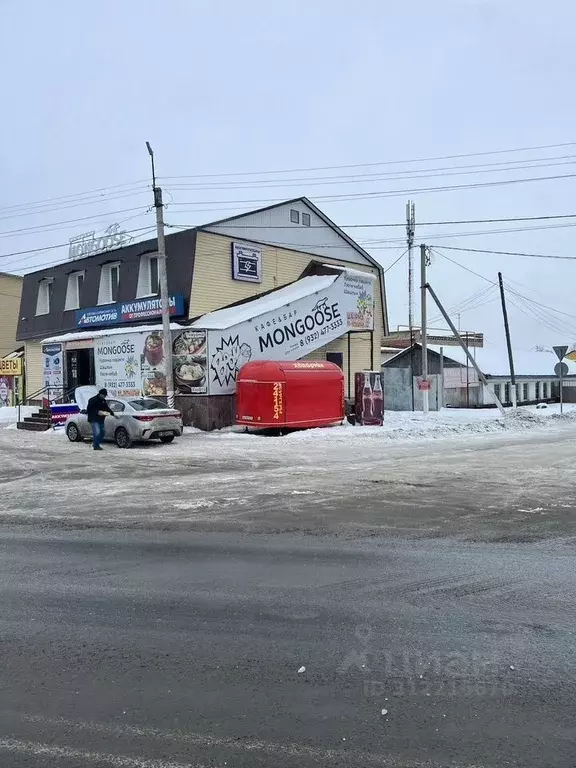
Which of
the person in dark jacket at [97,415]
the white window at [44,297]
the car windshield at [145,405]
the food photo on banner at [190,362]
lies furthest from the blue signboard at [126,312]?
the person in dark jacket at [97,415]

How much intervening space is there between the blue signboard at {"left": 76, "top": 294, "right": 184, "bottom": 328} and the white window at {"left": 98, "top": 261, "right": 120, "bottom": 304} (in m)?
0.54

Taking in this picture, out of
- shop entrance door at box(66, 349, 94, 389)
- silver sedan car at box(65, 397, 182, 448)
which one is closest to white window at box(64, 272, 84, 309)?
shop entrance door at box(66, 349, 94, 389)

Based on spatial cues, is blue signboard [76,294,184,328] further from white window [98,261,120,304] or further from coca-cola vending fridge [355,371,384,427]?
coca-cola vending fridge [355,371,384,427]

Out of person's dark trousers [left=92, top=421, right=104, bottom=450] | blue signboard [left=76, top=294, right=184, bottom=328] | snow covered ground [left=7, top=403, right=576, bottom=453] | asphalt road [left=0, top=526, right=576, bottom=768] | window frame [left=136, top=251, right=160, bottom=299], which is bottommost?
asphalt road [left=0, top=526, right=576, bottom=768]

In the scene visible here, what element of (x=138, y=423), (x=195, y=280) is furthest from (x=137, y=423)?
(x=195, y=280)

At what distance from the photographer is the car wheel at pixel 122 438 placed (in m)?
19.4

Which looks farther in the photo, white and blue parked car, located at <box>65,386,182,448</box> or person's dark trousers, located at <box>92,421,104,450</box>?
white and blue parked car, located at <box>65,386,182,448</box>

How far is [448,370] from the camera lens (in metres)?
41.6

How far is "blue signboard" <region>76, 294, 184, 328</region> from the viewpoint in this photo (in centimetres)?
2567

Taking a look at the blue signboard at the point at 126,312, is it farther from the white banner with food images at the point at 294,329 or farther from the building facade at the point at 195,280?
the white banner with food images at the point at 294,329

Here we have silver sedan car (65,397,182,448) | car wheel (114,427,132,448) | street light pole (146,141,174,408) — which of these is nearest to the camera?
silver sedan car (65,397,182,448)

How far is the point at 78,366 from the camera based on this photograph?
97.6 feet

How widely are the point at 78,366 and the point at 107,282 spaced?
4101 millimetres

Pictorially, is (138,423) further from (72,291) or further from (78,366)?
(72,291)
